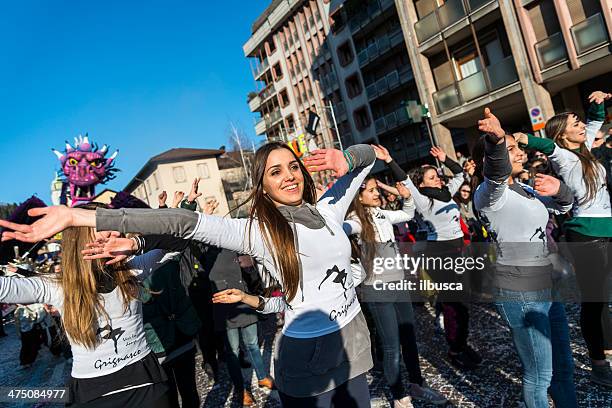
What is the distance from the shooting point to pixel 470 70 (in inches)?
781

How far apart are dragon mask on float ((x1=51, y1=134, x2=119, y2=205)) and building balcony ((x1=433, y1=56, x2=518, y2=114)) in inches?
641

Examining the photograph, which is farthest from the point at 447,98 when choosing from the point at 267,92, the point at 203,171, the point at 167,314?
the point at 203,171

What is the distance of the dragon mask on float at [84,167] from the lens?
6.01 metres

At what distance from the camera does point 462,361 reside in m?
4.43

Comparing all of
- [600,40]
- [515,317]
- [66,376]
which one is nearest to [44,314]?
[66,376]

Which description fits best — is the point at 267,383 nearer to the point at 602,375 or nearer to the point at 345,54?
the point at 602,375

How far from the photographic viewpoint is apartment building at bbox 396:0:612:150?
49.2 ft

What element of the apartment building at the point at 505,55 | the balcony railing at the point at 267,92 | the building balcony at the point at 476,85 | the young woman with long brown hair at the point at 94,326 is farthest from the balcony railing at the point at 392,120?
the young woman with long brown hair at the point at 94,326

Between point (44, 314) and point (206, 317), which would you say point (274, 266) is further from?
point (44, 314)

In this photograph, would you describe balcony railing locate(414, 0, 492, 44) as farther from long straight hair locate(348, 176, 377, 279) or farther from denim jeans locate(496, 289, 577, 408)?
denim jeans locate(496, 289, 577, 408)

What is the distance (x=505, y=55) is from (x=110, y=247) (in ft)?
64.9

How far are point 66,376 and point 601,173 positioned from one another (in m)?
8.60

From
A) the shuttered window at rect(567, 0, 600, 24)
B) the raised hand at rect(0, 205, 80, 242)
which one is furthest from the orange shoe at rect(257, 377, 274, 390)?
the shuttered window at rect(567, 0, 600, 24)

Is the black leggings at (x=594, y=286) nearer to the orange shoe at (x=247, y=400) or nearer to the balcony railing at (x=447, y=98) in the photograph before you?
the orange shoe at (x=247, y=400)
